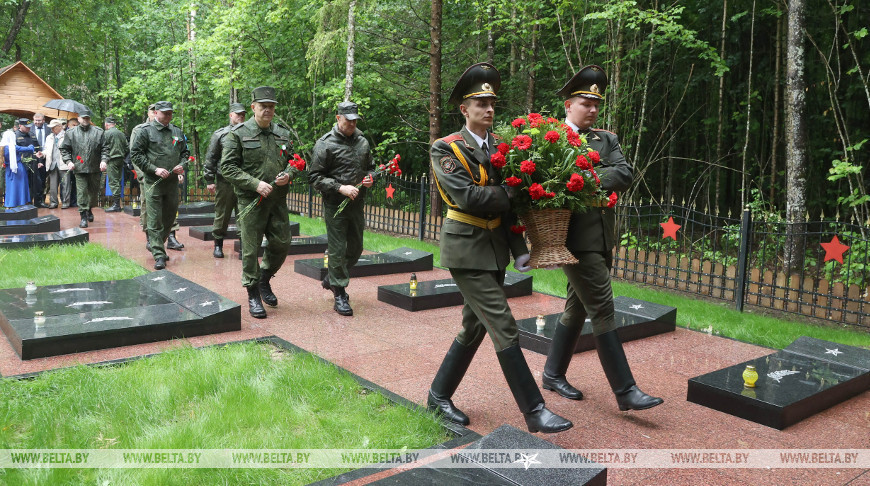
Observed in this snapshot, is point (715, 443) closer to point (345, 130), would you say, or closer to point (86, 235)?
point (345, 130)

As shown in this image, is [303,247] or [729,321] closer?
[729,321]

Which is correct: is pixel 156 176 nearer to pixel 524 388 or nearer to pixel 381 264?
pixel 381 264

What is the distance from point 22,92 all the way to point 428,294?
→ 17616 millimetres

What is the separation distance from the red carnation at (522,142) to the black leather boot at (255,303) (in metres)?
3.87

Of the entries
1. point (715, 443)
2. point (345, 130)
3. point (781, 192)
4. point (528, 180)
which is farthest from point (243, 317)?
point (781, 192)

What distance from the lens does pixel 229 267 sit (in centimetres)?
958

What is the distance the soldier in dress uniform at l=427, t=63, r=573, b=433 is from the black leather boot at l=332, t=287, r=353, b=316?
3031mm

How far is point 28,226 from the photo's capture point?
1183 cm

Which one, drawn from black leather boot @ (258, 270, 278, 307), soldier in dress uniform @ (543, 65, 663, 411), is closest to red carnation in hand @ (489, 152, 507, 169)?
soldier in dress uniform @ (543, 65, 663, 411)

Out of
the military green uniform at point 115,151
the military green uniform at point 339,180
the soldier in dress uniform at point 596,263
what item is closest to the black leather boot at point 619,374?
the soldier in dress uniform at point 596,263

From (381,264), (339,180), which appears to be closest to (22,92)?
(381,264)

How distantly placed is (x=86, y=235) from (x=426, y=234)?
19.8 ft

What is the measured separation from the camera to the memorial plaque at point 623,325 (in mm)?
5820

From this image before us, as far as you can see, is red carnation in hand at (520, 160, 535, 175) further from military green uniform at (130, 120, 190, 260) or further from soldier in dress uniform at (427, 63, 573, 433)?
military green uniform at (130, 120, 190, 260)
